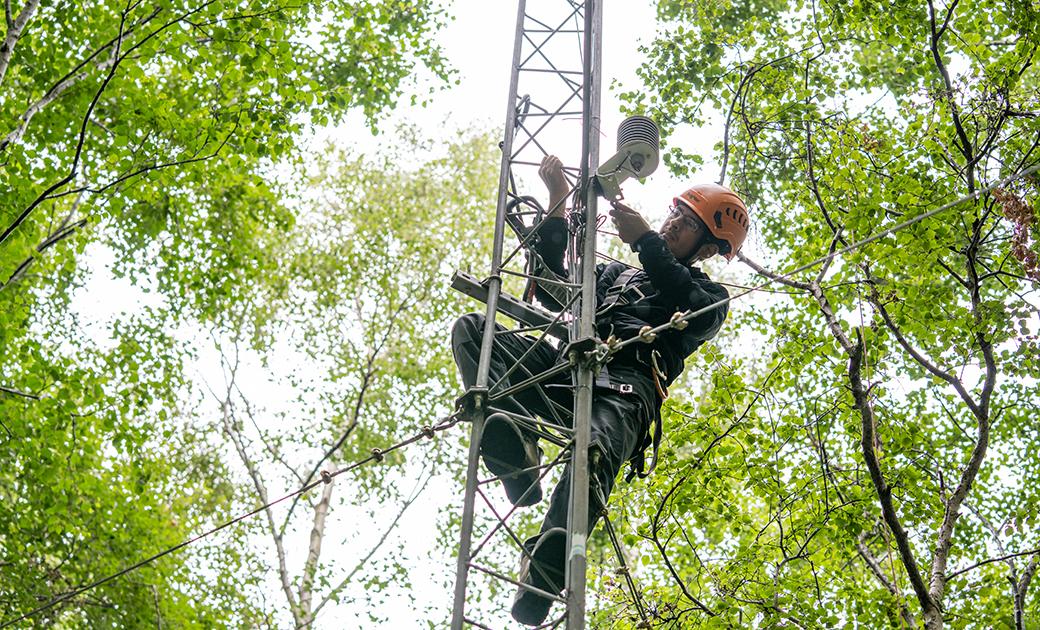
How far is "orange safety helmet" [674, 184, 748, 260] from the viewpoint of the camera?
6.70 meters

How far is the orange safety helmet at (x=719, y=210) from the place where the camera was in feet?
22.0

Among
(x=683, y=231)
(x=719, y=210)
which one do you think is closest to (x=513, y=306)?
(x=683, y=231)

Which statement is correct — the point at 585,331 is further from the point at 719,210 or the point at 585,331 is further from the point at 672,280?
the point at 719,210

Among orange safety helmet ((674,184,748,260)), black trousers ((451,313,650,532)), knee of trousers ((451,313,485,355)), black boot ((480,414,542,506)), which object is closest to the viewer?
black trousers ((451,313,650,532))

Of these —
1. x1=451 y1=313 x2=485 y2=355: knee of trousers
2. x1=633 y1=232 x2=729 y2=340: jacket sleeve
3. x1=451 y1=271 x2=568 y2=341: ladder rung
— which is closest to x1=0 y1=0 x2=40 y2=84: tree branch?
x1=451 y1=271 x2=568 y2=341: ladder rung

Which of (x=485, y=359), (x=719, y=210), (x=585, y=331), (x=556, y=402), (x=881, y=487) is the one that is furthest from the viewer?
(x=719, y=210)

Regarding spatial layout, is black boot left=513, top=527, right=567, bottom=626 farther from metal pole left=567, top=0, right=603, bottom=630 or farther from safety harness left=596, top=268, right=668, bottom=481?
safety harness left=596, top=268, right=668, bottom=481

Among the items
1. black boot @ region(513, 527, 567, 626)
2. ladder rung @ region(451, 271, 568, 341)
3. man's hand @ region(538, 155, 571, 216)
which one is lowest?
black boot @ region(513, 527, 567, 626)

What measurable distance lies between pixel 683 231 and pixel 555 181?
0.97 meters

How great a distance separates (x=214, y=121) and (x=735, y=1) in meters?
5.52

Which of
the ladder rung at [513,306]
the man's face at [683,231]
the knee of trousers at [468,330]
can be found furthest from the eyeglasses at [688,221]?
the knee of trousers at [468,330]

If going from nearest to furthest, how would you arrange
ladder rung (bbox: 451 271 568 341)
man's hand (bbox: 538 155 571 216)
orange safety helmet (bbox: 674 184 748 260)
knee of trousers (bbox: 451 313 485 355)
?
knee of trousers (bbox: 451 313 485 355)
ladder rung (bbox: 451 271 568 341)
man's hand (bbox: 538 155 571 216)
orange safety helmet (bbox: 674 184 748 260)

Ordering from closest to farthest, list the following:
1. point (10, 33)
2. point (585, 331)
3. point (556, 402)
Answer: point (585, 331), point (556, 402), point (10, 33)

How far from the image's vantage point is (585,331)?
5434 mm
